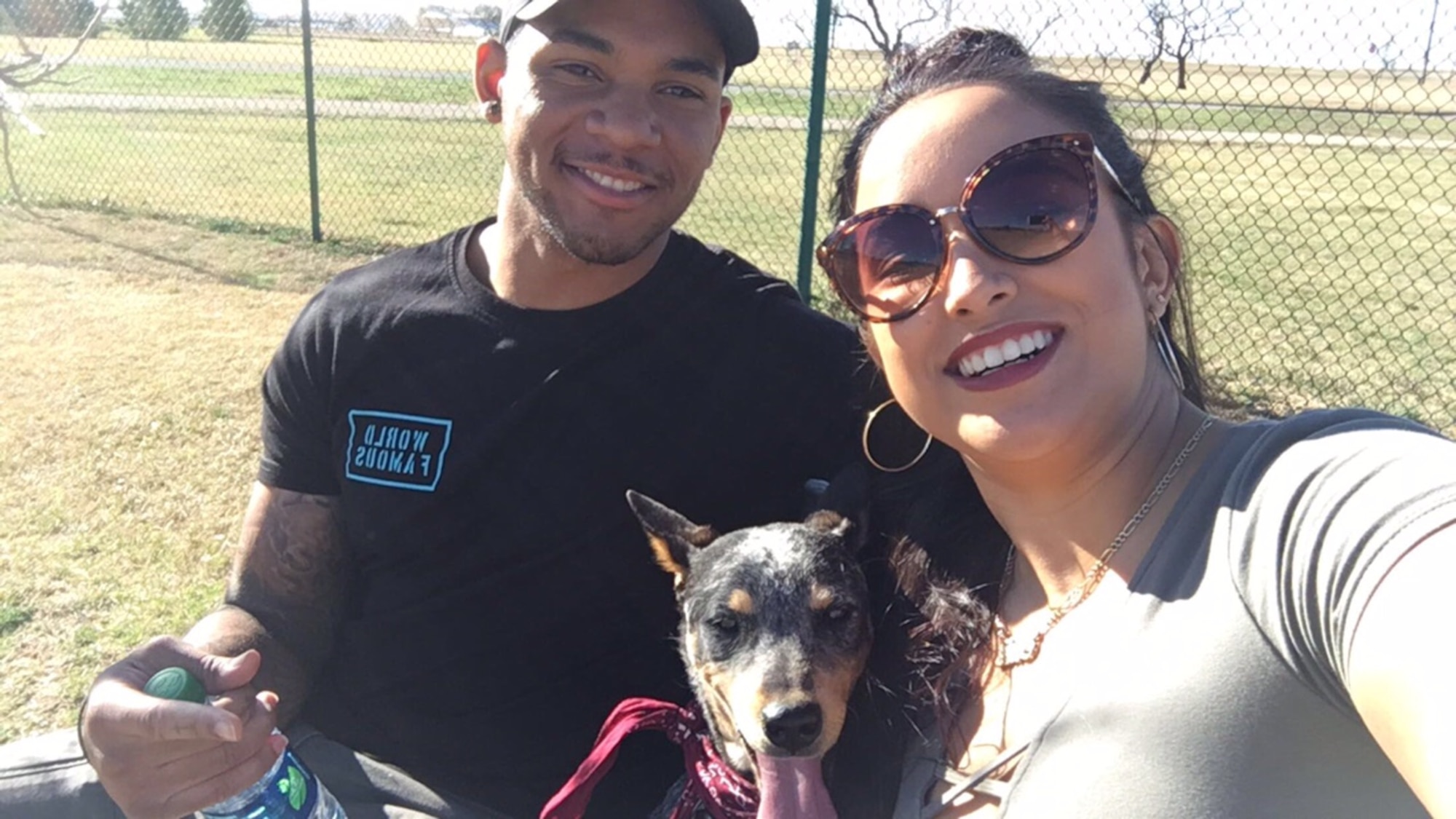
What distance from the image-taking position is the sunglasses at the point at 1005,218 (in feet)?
5.83

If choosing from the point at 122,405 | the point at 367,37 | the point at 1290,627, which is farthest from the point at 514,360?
the point at 367,37

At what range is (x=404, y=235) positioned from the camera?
11.2m

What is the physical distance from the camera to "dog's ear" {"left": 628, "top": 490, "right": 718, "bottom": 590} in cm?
250

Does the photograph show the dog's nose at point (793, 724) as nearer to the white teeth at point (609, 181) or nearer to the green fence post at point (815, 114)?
the white teeth at point (609, 181)

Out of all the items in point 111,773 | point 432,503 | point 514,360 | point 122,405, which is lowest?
point 122,405

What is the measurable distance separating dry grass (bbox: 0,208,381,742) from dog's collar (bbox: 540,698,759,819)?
2.55m

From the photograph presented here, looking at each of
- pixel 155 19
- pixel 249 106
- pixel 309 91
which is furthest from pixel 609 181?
pixel 249 106

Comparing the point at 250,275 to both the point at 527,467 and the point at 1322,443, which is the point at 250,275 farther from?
the point at 1322,443

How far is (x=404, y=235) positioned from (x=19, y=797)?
9197mm

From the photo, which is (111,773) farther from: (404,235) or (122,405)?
(404,235)

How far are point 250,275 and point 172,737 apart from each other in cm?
865

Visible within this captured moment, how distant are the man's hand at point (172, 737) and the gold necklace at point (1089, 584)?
4.68 feet

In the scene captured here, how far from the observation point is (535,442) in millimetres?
2559

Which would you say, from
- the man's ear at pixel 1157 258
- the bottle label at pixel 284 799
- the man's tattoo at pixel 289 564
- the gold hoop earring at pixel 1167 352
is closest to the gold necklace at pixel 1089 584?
the gold hoop earring at pixel 1167 352
